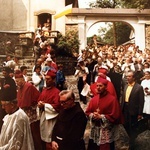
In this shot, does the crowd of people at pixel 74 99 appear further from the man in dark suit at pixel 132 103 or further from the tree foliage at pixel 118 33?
the tree foliage at pixel 118 33

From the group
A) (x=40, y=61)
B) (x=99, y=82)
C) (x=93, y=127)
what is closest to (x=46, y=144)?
(x=93, y=127)

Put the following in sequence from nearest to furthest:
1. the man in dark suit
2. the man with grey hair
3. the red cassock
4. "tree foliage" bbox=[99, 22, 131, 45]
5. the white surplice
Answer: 1. the white surplice
2. the man with grey hair
3. the red cassock
4. the man in dark suit
5. "tree foliage" bbox=[99, 22, 131, 45]

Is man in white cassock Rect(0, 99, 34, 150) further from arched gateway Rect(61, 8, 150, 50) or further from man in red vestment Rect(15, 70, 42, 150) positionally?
arched gateway Rect(61, 8, 150, 50)

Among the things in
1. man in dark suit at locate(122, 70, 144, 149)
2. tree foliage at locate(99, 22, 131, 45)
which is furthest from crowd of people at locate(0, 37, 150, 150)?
tree foliage at locate(99, 22, 131, 45)

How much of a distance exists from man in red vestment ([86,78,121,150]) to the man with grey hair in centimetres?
32

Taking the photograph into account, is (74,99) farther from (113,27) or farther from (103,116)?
(113,27)

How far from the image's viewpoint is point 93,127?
6.95ft

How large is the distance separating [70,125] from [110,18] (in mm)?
1277

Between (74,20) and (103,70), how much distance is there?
1.81ft

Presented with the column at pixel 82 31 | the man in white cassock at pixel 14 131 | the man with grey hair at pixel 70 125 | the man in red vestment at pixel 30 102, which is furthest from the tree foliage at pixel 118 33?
the man in white cassock at pixel 14 131

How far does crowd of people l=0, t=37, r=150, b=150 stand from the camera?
1629mm

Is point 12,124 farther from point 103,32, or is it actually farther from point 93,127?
point 103,32

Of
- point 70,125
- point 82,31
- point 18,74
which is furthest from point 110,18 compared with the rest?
point 70,125

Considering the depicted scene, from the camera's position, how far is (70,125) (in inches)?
67.7
